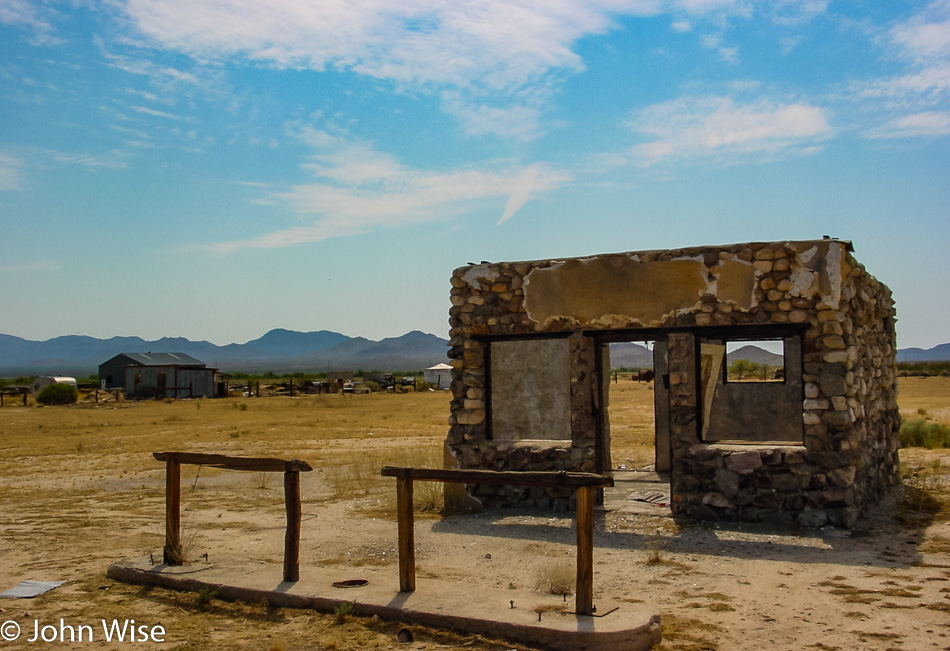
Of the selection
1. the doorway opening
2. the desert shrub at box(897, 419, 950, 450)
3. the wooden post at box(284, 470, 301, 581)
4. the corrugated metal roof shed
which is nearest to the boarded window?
the doorway opening

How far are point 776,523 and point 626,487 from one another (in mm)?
3434

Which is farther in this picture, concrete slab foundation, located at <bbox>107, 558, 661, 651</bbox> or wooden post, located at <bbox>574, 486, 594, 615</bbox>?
wooden post, located at <bbox>574, 486, 594, 615</bbox>

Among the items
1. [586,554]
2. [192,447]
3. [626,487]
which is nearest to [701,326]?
[626,487]

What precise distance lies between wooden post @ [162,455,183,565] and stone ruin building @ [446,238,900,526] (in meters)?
4.29

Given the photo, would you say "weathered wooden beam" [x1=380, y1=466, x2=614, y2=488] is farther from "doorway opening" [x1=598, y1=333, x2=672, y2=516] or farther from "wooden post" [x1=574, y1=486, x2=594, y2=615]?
"doorway opening" [x1=598, y1=333, x2=672, y2=516]

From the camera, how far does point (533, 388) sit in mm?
15992

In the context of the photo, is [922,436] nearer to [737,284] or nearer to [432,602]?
[737,284]

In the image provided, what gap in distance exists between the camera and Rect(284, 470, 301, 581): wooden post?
700cm

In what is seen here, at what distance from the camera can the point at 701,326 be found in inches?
396

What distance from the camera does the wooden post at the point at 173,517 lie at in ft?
25.1

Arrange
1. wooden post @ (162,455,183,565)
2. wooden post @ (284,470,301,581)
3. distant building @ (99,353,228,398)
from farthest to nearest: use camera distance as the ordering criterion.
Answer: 1. distant building @ (99,353,228,398)
2. wooden post @ (162,455,183,565)
3. wooden post @ (284,470,301,581)

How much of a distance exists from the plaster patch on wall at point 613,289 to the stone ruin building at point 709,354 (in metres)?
0.01

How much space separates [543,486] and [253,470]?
2.69 metres

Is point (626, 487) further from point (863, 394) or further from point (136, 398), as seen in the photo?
point (136, 398)
